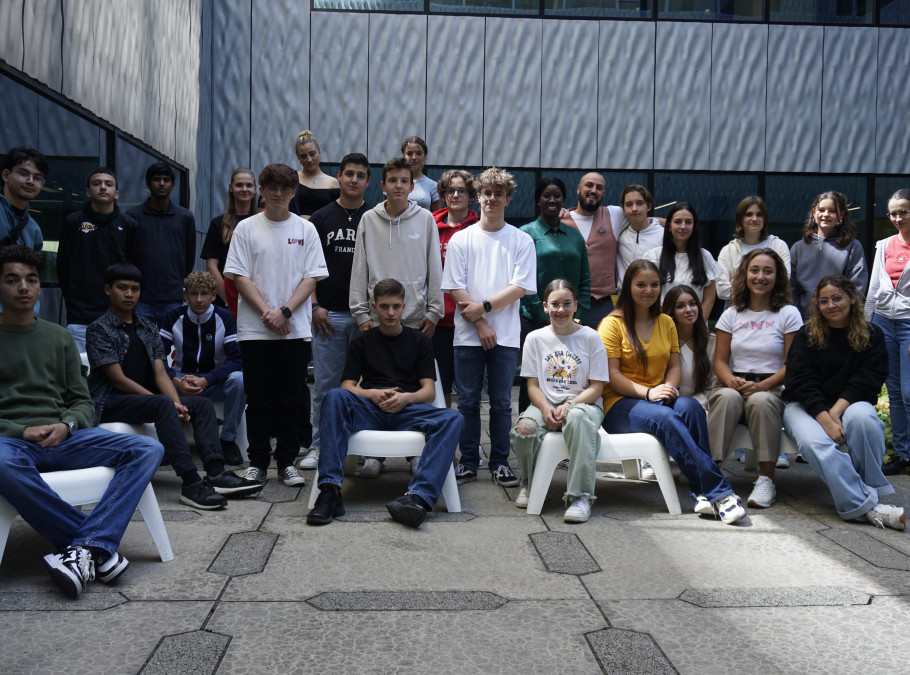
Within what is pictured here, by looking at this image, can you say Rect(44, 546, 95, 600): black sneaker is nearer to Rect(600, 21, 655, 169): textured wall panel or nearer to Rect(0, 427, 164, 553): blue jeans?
Rect(0, 427, 164, 553): blue jeans

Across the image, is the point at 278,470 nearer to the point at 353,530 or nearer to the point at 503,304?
the point at 353,530

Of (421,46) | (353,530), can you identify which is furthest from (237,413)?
(421,46)

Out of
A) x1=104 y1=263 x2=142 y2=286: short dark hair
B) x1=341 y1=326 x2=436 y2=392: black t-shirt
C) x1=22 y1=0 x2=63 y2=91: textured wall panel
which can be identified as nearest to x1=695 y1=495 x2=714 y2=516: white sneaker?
Answer: x1=341 y1=326 x2=436 y2=392: black t-shirt

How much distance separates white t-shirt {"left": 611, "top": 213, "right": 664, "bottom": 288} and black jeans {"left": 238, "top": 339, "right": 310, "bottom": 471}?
234cm

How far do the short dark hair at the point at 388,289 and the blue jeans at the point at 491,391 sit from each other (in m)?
0.63

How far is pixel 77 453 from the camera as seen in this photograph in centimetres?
366

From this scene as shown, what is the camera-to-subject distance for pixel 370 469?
5359 millimetres

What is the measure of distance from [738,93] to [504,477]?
6922 millimetres

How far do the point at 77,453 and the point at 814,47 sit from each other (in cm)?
966

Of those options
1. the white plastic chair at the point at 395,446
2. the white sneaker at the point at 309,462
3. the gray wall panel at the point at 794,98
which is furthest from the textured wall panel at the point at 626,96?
the white plastic chair at the point at 395,446

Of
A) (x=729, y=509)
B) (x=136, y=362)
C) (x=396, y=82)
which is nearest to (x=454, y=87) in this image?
(x=396, y=82)

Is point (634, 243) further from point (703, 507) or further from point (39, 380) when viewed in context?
point (39, 380)

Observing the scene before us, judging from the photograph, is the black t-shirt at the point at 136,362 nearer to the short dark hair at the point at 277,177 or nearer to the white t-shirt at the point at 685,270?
the short dark hair at the point at 277,177

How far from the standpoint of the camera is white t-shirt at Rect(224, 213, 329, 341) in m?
5.00
